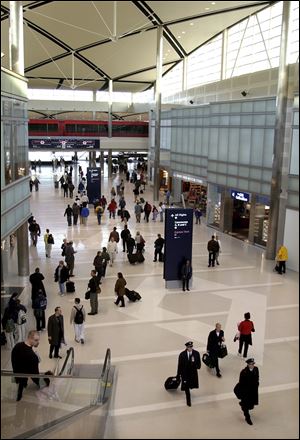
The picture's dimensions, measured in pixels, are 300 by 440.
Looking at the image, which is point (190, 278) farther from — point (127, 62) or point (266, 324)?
point (127, 62)

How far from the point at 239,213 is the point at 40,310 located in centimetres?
1664

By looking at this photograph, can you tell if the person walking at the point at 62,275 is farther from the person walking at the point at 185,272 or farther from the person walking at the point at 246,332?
the person walking at the point at 246,332

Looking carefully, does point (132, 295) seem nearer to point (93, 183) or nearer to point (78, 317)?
point (78, 317)

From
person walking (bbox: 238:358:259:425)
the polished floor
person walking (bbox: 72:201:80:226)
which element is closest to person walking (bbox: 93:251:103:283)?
the polished floor

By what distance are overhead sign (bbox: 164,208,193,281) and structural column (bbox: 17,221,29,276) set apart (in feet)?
15.4

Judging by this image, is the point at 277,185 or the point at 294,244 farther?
the point at 277,185

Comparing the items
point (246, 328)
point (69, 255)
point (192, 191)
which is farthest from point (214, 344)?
point (192, 191)

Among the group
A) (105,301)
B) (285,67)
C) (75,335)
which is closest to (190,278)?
(105,301)

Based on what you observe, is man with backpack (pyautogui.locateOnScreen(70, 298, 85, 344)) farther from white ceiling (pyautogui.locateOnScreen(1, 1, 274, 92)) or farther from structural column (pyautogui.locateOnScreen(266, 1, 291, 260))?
white ceiling (pyautogui.locateOnScreen(1, 1, 274, 92))

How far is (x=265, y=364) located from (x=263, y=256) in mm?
10451

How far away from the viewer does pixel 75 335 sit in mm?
11305

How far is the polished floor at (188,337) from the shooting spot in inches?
245

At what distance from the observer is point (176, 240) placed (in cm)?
1518

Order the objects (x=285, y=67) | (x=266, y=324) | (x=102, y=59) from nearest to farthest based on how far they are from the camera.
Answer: (x=266, y=324)
(x=285, y=67)
(x=102, y=59)
